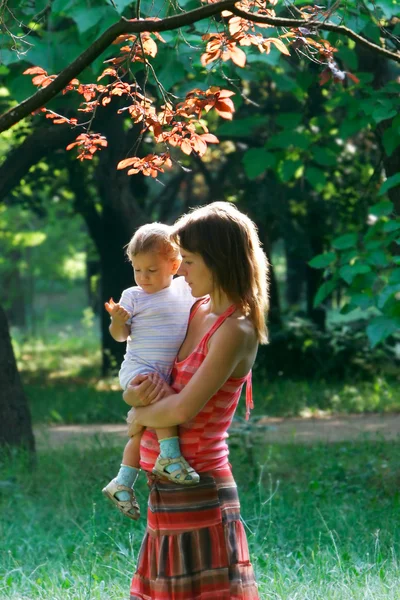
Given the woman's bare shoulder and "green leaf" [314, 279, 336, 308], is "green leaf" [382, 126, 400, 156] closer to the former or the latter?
"green leaf" [314, 279, 336, 308]

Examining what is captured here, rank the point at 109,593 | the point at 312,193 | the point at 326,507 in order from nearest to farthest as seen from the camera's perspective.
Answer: the point at 109,593
the point at 326,507
the point at 312,193

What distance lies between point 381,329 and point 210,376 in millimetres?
3358

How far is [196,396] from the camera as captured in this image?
9.38ft

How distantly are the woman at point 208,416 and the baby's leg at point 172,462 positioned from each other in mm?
38

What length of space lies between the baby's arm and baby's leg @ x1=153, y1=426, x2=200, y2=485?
1.23 feet

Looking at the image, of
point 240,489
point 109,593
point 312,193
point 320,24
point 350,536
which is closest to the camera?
point 320,24

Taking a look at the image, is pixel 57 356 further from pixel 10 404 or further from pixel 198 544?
pixel 198 544

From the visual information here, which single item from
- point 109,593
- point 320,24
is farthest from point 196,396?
point 109,593

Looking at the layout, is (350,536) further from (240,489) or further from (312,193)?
(312,193)

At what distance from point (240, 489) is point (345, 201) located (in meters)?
7.85

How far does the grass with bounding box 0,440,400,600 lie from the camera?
4.47 metres

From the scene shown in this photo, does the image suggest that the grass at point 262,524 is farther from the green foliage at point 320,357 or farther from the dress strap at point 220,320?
the green foliage at point 320,357

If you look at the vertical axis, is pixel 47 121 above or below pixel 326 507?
above

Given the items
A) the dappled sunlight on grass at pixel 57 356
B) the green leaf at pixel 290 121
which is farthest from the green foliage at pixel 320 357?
the green leaf at pixel 290 121
